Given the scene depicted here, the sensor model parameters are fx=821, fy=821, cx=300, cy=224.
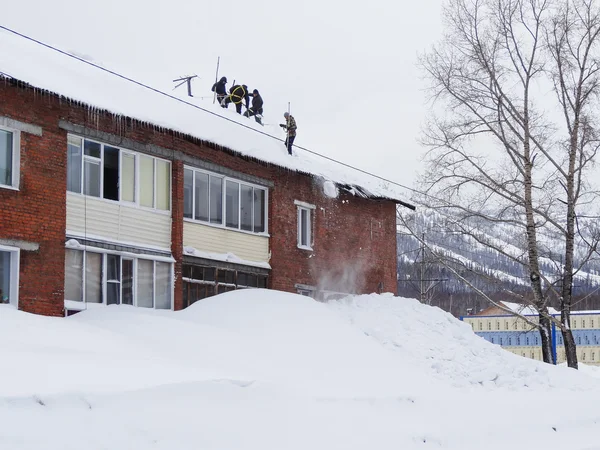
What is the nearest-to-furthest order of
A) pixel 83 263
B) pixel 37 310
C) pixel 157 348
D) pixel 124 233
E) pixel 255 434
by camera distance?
pixel 255 434 → pixel 157 348 → pixel 37 310 → pixel 83 263 → pixel 124 233

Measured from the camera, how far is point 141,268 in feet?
59.8

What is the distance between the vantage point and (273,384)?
1284 cm

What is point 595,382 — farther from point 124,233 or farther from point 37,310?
point 37,310

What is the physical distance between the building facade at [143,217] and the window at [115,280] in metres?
0.02

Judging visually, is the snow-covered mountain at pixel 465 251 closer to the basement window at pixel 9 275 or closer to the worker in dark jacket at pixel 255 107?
the worker in dark jacket at pixel 255 107

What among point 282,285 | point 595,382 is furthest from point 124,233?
point 595,382

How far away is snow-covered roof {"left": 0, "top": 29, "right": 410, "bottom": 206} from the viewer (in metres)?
16.1

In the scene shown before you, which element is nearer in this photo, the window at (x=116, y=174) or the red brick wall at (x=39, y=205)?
the red brick wall at (x=39, y=205)

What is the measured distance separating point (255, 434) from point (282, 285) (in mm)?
11677

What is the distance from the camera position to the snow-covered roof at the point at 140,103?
16.1 meters

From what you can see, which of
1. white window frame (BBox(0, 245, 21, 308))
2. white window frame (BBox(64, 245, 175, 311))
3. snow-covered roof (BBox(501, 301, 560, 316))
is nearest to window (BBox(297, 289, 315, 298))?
white window frame (BBox(64, 245, 175, 311))

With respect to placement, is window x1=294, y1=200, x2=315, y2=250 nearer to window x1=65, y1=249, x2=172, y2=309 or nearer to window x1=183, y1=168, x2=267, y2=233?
window x1=183, y1=168, x2=267, y2=233

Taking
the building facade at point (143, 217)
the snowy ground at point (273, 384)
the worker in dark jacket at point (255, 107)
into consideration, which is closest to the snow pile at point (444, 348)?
the snowy ground at point (273, 384)

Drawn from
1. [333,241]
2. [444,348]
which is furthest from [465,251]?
[444,348]
